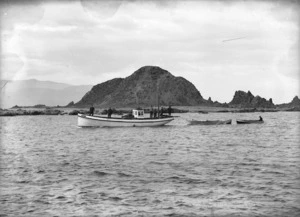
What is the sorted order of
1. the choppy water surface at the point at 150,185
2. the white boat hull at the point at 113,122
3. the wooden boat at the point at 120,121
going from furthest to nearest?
the white boat hull at the point at 113,122 → the wooden boat at the point at 120,121 → the choppy water surface at the point at 150,185

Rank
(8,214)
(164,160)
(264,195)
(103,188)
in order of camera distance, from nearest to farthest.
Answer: (8,214), (264,195), (103,188), (164,160)

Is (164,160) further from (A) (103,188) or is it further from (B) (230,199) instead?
(B) (230,199)

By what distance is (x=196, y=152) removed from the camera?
36812 mm

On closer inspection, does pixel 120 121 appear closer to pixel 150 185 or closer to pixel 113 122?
pixel 113 122

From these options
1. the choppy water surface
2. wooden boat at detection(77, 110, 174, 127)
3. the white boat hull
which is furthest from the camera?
the white boat hull

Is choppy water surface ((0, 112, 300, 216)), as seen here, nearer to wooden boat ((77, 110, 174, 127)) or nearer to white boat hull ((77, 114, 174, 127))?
wooden boat ((77, 110, 174, 127))

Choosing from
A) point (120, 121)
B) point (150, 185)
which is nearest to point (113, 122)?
point (120, 121)

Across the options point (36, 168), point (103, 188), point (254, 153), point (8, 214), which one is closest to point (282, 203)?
point (103, 188)

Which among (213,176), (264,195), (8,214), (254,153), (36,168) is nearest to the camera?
(8,214)

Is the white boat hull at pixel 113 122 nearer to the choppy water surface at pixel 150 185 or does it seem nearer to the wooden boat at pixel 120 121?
the wooden boat at pixel 120 121

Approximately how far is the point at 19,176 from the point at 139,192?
8476 mm


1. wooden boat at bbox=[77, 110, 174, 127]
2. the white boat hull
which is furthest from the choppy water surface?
the white boat hull

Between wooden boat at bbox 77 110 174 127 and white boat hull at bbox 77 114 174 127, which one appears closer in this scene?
wooden boat at bbox 77 110 174 127

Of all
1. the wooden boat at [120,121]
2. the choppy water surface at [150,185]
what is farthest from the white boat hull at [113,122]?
the choppy water surface at [150,185]
